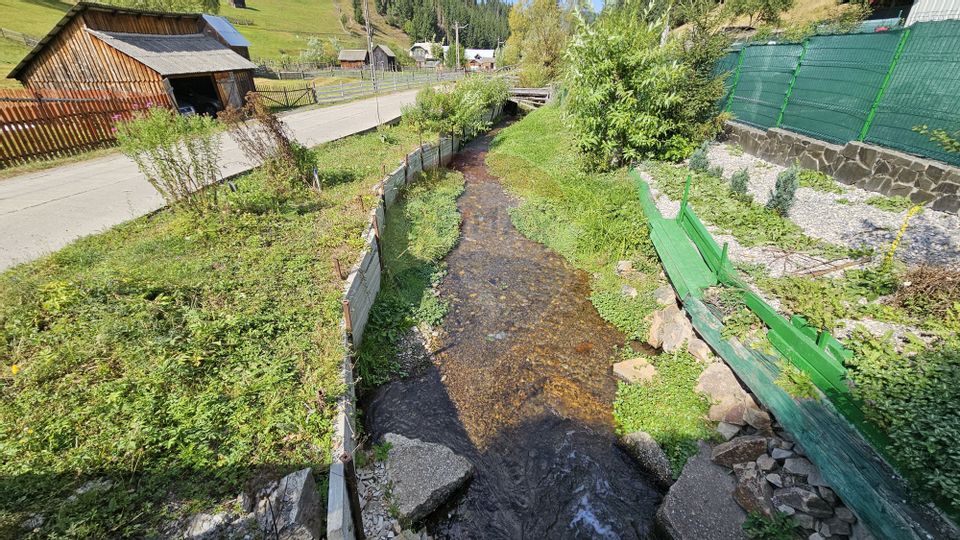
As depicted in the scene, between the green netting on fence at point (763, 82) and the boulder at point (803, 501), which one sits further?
the green netting on fence at point (763, 82)

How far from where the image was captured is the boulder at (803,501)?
3.57 meters

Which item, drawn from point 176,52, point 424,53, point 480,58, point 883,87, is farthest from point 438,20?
point 883,87

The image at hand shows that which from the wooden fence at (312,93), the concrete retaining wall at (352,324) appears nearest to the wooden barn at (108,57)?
the wooden fence at (312,93)

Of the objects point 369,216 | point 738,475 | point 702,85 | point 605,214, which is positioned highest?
point 702,85

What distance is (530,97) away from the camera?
2956 centimetres

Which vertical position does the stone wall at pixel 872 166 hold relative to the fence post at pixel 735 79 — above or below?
below

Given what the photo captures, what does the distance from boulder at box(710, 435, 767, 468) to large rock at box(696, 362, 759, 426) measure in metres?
0.35

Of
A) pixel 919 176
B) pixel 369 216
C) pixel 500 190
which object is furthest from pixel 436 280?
pixel 919 176

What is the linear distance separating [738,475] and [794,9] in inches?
1549

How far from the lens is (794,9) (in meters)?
29.5

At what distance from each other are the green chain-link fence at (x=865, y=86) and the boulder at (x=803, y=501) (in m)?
7.28

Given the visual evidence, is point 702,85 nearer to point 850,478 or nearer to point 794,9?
point 850,478

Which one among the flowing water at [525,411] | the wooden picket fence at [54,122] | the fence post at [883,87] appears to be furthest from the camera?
the wooden picket fence at [54,122]

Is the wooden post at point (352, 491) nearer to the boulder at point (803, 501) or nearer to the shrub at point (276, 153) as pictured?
the boulder at point (803, 501)
